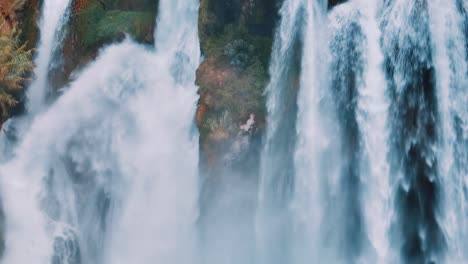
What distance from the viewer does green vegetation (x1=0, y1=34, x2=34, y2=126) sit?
1477cm

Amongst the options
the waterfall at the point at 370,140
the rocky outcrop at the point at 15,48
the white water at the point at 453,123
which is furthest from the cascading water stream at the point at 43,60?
the white water at the point at 453,123

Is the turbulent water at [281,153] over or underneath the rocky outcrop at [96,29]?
underneath

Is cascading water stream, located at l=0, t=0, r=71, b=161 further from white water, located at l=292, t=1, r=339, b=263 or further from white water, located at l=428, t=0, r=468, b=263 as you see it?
white water, located at l=428, t=0, r=468, b=263

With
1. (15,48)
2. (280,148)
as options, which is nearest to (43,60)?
(15,48)

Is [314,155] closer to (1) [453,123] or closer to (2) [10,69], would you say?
(1) [453,123]

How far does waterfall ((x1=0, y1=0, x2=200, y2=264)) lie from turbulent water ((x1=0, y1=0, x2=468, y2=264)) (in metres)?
0.03

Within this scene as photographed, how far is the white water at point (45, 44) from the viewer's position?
1574 cm

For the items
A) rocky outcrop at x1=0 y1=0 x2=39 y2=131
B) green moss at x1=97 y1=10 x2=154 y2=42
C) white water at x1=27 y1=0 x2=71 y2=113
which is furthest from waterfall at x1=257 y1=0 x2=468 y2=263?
rocky outcrop at x1=0 y1=0 x2=39 y2=131

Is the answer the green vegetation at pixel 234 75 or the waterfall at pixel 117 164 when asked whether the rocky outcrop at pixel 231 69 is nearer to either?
the green vegetation at pixel 234 75

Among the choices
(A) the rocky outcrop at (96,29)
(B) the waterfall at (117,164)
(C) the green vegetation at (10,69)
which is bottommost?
(B) the waterfall at (117,164)

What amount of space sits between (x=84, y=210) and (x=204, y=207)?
3223 millimetres

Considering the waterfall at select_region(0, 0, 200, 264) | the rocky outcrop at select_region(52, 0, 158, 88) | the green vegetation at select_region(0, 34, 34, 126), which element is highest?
the rocky outcrop at select_region(52, 0, 158, 88)

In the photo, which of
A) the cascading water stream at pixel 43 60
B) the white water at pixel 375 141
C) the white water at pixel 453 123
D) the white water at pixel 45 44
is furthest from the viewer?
the white water at pixel 45 44

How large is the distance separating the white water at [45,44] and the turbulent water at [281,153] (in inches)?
1.5
